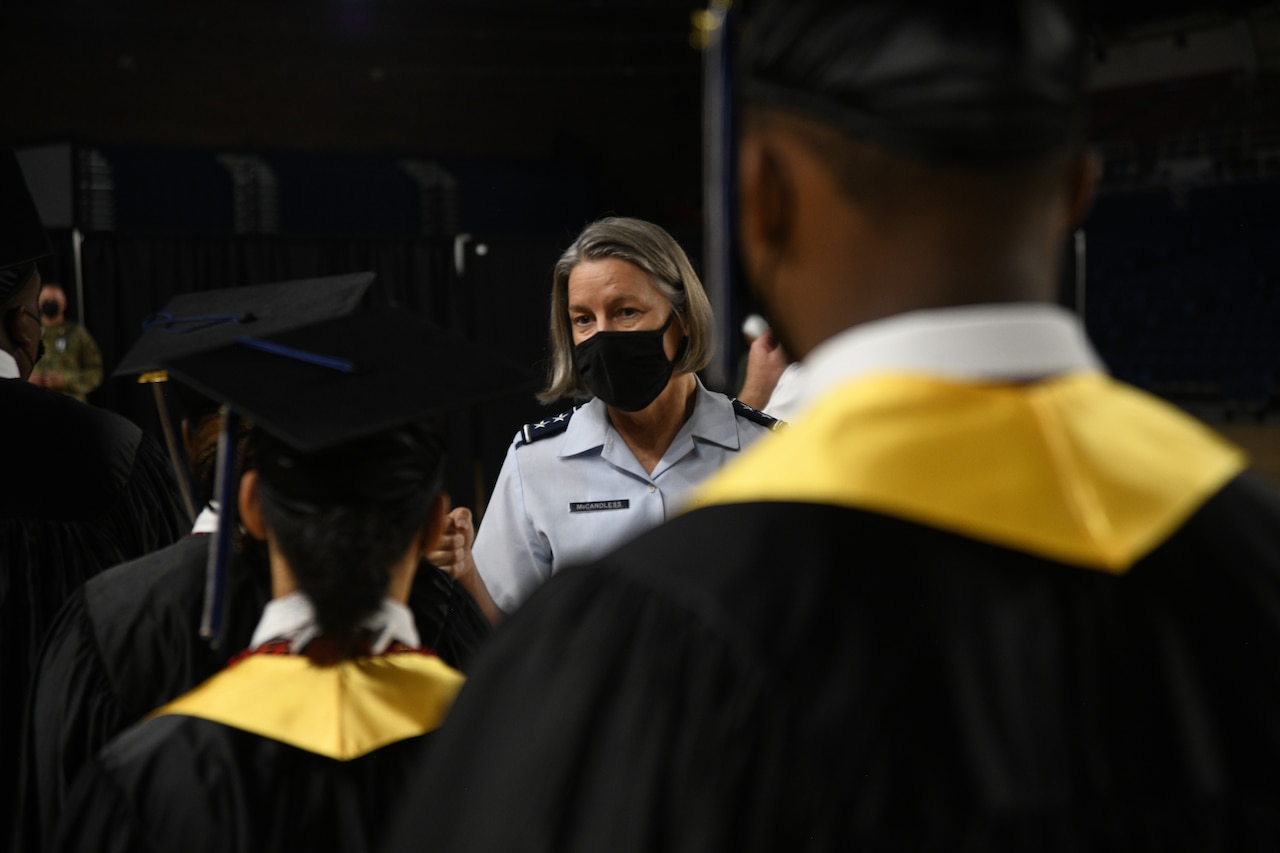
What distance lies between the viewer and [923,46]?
0.78 meters

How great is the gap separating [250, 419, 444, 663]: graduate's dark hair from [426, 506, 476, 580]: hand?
779mm

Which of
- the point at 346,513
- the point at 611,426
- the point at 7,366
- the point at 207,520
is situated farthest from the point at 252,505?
the point at 7,366

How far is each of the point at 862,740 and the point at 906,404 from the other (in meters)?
0.22

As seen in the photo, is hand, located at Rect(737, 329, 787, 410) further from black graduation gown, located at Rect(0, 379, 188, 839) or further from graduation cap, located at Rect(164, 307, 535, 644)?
graduation cap, located at Rect(164, 307, 535, 644)

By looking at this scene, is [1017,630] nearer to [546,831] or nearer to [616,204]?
[546,831]

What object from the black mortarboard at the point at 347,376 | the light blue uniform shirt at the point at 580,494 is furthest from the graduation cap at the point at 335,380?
the light blue uniform shirt at the point at 580,494

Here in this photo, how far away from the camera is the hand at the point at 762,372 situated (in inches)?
141

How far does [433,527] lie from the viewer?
1.48 meters

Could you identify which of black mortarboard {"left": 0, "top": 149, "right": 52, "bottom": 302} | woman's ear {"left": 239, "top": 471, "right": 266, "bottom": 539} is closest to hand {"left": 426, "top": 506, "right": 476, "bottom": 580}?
woman's ear {"left": 239, "top": 471, "right": 266, "bottom": 539}

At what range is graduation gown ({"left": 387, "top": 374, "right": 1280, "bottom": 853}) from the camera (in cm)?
73

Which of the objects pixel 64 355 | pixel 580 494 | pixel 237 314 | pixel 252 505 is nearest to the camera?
pixel 252 505

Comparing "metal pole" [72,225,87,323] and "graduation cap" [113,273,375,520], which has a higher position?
"metal pole" [72,225,87,323]

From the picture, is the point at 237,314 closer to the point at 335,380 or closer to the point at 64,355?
the point at 335,380

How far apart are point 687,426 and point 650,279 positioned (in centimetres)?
38
